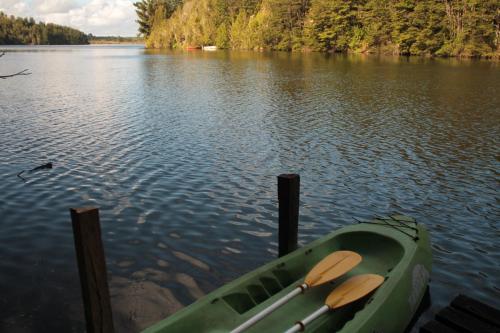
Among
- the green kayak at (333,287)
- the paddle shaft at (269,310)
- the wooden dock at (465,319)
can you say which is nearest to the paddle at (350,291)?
A: the green kayak at (333,287)

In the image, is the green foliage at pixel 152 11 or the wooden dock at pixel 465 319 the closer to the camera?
the wooden dock at pixel 465 319

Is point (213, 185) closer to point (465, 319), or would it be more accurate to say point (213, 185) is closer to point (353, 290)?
point (353, 290)

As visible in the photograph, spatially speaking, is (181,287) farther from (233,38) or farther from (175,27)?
(175,27)

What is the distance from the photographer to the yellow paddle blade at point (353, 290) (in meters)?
Result: 7.10

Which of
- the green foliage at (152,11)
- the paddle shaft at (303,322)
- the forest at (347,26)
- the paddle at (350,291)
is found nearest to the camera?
the paddle shaft at (303,322)

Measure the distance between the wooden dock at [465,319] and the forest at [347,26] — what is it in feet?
230

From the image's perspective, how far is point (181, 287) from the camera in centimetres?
937

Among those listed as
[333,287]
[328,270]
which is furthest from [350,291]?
[333,287]

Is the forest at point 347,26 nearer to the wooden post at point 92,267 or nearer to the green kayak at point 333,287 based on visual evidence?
the green kayak at point 333,287

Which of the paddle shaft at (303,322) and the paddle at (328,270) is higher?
the paddle at (328,270)

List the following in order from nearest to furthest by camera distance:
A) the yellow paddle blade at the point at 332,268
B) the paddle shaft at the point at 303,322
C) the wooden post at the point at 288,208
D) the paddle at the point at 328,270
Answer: the paddle shaft at the point at 303,322
the paddle at the point at 328,270
the yellow paddle blade at the point at 332,268
the wooden post at the point at 288,208

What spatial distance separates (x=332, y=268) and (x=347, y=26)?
92.3 m

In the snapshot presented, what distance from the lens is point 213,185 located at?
614 inches

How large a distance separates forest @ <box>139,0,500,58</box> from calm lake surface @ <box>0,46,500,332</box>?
40599 mm
